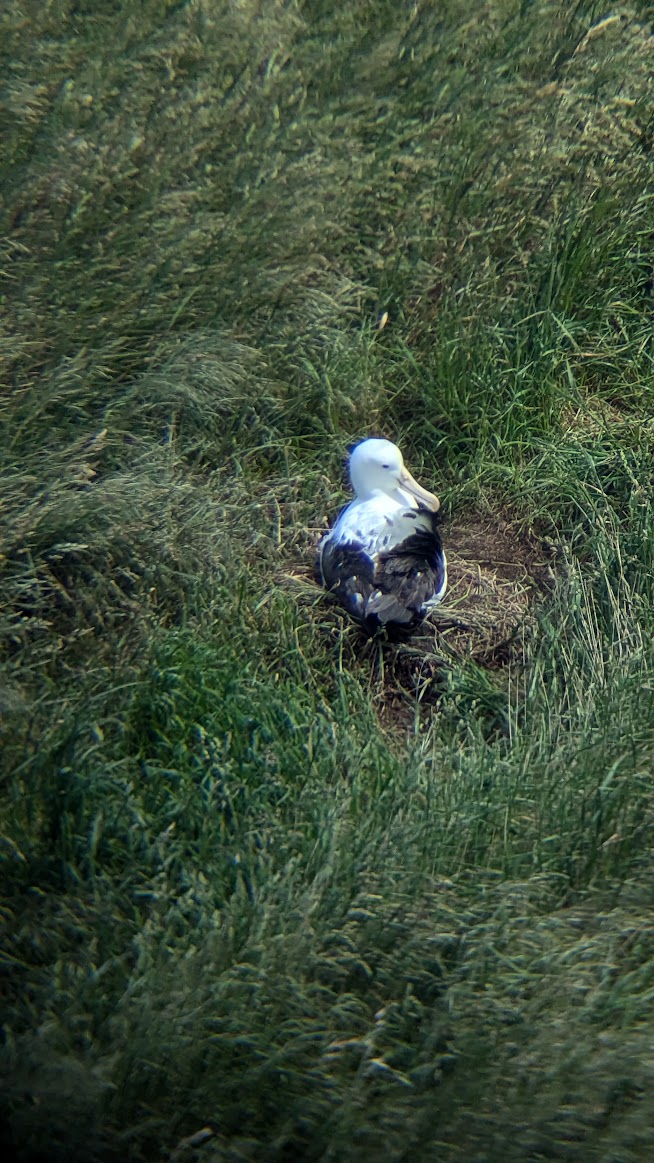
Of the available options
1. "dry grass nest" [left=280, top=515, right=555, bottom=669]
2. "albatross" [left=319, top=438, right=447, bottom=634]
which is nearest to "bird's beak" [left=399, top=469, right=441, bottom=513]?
"albatross" [left=319, top=438, right=447, bottom=634]

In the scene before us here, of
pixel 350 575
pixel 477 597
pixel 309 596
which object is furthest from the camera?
pixel 477 597

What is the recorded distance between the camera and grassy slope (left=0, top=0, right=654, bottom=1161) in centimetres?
180

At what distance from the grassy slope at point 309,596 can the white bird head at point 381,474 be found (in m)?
0.27

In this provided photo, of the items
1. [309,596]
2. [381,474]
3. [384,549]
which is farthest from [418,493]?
[309,596]

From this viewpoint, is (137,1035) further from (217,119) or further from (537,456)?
(217,119)

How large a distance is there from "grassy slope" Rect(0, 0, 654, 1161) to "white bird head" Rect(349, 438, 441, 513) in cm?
27

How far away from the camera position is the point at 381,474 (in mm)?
3062

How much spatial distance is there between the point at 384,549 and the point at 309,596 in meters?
0.26

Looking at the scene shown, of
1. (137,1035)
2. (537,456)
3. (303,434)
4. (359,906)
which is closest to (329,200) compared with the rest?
(303,434)

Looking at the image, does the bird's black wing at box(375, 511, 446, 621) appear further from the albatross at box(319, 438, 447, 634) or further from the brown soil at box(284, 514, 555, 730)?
the brown soil at box(284, 514, 555, 730)

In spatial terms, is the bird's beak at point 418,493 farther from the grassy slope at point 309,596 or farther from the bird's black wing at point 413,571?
the grassy slope at point 309,596

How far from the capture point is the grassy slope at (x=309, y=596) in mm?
1803

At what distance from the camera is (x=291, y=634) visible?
9.20 ft

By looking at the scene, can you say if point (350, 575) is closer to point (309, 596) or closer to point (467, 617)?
point (309, 596)
